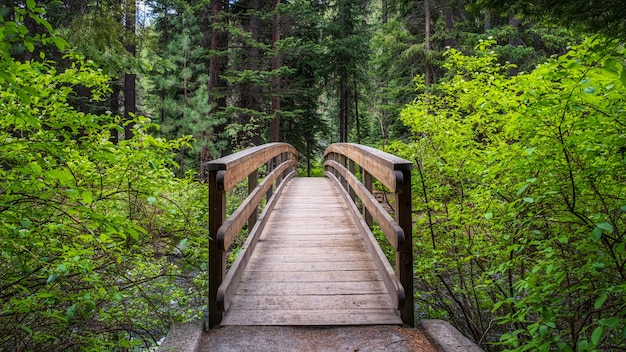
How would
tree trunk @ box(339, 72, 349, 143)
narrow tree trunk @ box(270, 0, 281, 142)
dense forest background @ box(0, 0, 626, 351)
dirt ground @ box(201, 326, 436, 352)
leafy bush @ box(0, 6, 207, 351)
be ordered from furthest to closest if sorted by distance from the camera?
tree trunk @ box(339, 72, 349, 143)
narrow tree trunk @ box(270, 0, 281, 142)
dirt ground @ box(201, 326, 436, 352)
dense forest background @ box(0, 0, 626, 351)
leafy bush @ box(0, 6, 207, 351)

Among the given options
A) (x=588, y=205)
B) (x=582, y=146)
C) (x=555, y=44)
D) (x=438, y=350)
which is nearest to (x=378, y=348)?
(x=438, y=350)

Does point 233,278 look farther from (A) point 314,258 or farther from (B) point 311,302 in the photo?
(A) point 314,258

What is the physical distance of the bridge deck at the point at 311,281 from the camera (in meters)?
2.91

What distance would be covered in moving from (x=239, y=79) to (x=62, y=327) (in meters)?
14.3

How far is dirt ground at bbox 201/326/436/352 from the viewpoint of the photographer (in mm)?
2529

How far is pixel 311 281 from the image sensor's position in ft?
11.6

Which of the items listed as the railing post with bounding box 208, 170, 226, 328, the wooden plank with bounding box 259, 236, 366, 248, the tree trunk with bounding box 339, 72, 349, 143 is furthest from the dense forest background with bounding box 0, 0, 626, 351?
the tree trunk with bounding box 339, 72, 349, 143

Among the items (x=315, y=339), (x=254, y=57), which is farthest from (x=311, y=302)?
(x=254, y=57)

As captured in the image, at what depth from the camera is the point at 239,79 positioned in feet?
52.0

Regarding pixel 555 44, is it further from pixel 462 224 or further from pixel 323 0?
pixel 323 0

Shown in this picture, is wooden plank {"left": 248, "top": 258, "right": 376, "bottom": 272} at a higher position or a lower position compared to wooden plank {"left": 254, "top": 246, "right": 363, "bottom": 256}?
lower

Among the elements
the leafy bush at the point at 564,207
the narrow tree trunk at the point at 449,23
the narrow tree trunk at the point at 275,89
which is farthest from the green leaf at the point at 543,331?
the narrow tree trunk at the point at 275,89

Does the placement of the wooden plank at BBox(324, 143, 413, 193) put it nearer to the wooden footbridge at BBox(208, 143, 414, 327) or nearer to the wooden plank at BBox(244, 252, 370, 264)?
the wooden footbridge at BBox(208, 143, 414, 327)

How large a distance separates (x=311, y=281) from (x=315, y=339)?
36.0 inches
